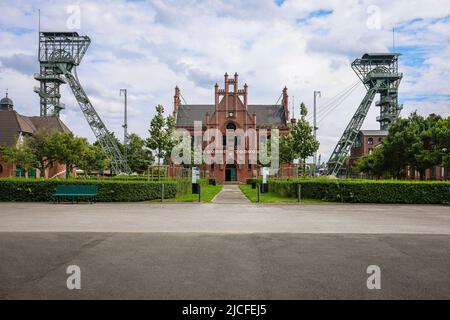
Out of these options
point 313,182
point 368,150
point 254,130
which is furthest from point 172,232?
point 368,150

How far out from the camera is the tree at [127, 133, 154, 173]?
69631 millimetres

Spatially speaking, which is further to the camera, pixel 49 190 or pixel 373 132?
pixel 373 132

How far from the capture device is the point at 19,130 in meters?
53.6

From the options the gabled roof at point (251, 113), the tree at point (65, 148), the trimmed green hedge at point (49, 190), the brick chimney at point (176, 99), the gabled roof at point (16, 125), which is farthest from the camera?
the brick chimney at point (176, 99)

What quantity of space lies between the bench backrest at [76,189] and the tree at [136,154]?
156ft

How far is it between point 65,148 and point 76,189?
23.0 meters

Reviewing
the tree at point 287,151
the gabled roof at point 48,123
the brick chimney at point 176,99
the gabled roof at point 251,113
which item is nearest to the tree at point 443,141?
the tree at point 287,151

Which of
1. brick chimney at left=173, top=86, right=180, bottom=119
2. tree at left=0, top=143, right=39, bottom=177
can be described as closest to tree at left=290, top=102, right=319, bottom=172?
tree at left=0, top=143, right=39, bottom=177

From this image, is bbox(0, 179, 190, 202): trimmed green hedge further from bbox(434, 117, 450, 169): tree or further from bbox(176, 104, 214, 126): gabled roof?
bbox(176, 104, 214, 126): gabled roof

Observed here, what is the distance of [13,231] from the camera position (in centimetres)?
1040

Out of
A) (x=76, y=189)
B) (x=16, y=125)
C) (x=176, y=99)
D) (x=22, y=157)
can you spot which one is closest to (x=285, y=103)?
(x=176, y=99)

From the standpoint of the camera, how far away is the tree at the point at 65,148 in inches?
1643

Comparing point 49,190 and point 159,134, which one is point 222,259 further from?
point 159,134

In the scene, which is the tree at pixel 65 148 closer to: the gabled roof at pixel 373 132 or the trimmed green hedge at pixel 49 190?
the trimmed green hedge at pixel 49 190
